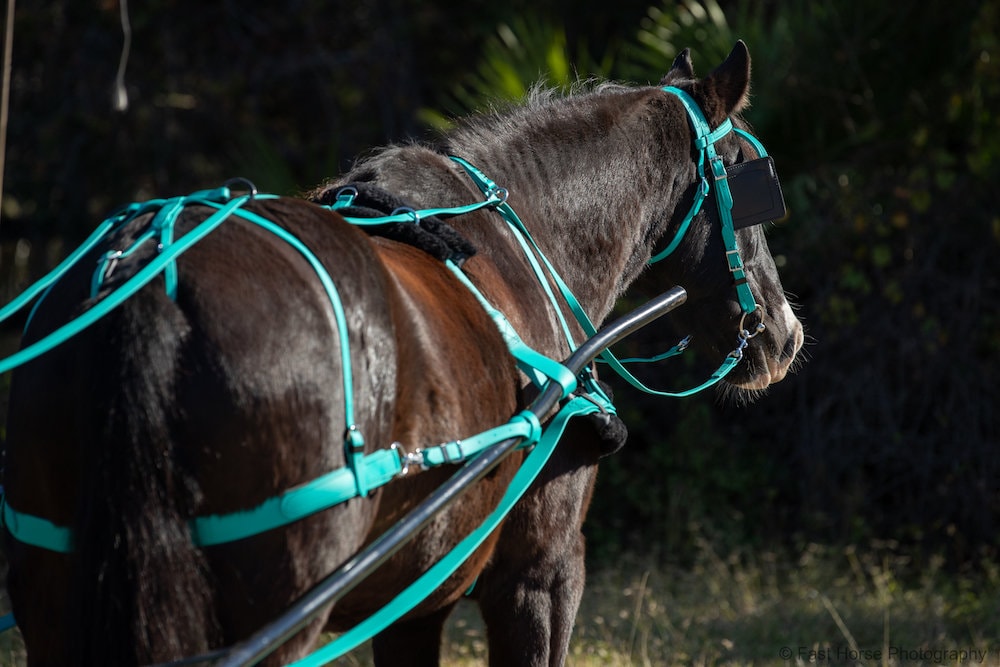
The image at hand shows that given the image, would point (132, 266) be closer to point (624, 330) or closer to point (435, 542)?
point (435, 542)

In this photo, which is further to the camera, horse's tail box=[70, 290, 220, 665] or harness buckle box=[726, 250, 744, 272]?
harness buckle box=[726, 250, 744, 272]

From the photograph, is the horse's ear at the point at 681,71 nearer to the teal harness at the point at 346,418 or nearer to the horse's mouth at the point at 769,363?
the horse's mouth at the point at 769,363

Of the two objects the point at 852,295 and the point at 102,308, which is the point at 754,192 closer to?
the point at 102,308

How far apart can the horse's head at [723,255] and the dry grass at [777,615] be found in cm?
147

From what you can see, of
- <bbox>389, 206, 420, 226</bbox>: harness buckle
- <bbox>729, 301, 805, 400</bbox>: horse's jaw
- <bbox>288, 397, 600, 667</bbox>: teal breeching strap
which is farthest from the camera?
<bbox>729, 301, 805, 400</bbox>: horse's jaw

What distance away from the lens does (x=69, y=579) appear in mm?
1695

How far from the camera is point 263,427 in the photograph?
5.51 ft

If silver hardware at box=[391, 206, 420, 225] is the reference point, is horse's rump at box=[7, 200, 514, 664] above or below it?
below

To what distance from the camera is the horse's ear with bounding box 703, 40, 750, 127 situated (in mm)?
3115

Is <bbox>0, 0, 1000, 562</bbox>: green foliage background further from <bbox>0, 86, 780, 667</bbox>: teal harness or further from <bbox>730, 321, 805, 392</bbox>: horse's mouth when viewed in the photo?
<bbox>0, 86, 780, 667</bbox>: teal harness

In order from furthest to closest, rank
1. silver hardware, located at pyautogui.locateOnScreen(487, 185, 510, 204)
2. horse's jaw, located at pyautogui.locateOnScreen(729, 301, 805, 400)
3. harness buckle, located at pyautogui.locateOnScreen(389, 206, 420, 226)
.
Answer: horse's jaw, located at pyautogui.locateOnScreen(729, 301, 805, 400)
silver hardware, located at pyautogui.locateOnScreen(487, 185, 510, 204)
harness buckle, located at pyautogui.locateOnScreen(389, 206, 420, 226)

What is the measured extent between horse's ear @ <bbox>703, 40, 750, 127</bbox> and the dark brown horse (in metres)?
0.92

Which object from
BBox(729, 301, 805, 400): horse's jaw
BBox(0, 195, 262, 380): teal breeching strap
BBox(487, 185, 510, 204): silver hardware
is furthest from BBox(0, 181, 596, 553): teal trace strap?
BBox(729, 301, 805, 400): horse's jaw

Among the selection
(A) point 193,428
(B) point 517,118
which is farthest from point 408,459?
(B) point 517,118
